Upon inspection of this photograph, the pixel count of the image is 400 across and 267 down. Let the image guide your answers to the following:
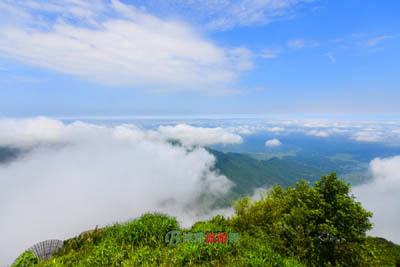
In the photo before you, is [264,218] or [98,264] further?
[264,218]

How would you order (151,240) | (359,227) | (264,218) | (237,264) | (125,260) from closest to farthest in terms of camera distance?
(237,264), (125,260), (151,240), (359,227), (264,218)

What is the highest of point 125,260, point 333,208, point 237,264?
point 333,208

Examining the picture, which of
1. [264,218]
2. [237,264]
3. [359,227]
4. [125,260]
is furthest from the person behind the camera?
[264,218]

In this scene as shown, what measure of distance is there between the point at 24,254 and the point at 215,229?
48.8ft

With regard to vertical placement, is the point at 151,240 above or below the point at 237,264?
below

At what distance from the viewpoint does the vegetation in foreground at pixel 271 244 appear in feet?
34.2

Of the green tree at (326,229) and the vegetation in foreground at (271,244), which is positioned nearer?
the vegetation in foreground at (271,244)

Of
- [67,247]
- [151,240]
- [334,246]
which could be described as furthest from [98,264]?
[334,246]

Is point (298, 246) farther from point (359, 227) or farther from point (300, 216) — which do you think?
point (359, 227)

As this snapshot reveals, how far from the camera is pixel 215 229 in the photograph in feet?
48.0

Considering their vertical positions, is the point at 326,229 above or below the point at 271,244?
above

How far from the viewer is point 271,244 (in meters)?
14.0

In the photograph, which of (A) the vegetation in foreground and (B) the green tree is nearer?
(A) the vegetation in foreground

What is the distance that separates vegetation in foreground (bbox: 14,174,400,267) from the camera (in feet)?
34.2
